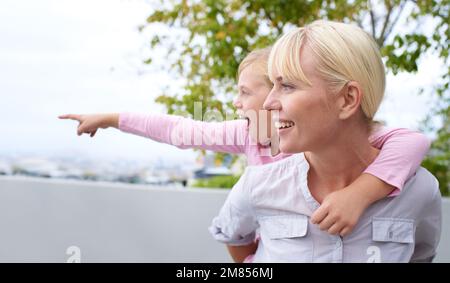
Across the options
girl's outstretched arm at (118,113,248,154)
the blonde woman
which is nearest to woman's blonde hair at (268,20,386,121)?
the blonde woman

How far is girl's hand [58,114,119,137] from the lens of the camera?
0.67m

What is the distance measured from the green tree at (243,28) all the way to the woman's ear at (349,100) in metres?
1.16

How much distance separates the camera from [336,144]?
1.90 ft

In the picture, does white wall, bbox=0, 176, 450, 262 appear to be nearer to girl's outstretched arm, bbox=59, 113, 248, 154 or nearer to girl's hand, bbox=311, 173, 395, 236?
girl's outstretched arm, bbox=59, 113, 248, 154

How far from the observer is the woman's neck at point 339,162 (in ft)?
1.91

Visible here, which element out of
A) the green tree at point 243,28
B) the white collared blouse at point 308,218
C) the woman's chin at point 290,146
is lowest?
the white collared blouse at point 308,218

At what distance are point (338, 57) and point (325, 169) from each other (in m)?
0.12

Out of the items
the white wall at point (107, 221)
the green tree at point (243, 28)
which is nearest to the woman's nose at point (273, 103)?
the green tree at point (243, 28)

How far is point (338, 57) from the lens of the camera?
541mm

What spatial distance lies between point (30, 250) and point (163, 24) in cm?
95

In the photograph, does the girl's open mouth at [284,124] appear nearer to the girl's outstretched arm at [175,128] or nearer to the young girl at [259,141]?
the young girl at [259,141]

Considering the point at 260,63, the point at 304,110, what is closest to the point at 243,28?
the point at 260,63

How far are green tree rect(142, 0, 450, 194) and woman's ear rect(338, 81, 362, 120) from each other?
45.8 inches
